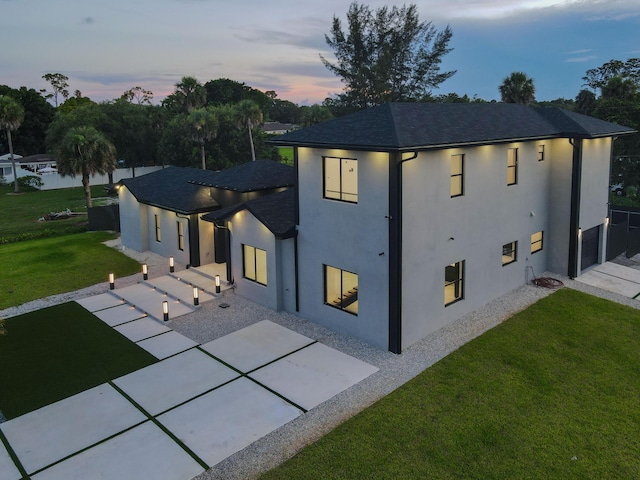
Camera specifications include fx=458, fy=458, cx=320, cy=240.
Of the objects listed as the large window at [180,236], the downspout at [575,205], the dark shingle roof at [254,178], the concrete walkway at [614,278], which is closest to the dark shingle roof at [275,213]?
the dark shingle roof at [254,178]

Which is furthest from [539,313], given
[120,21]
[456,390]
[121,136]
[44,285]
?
[121,136]

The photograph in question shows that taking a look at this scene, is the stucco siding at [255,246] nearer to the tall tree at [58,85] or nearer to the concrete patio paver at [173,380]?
the concrete patio paver at [173,380]

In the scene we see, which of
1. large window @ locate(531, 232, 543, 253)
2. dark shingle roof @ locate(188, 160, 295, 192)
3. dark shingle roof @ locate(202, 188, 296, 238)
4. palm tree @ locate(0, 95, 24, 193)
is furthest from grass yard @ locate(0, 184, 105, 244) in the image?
large window @ locate(531, 232, 543, 253)

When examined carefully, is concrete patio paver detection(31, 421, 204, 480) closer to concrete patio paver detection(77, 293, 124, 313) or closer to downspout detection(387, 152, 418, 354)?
downspout detection(387, 152, 418, 354)

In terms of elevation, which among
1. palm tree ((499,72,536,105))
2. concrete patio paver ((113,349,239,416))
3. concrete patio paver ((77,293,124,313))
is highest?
palm tree ((499,72,536,105))

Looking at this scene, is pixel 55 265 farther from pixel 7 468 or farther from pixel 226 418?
pixel 226 418

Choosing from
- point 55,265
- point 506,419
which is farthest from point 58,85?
point 506,419

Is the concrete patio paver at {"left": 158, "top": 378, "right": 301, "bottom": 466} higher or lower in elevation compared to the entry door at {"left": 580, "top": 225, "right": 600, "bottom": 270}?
lower
